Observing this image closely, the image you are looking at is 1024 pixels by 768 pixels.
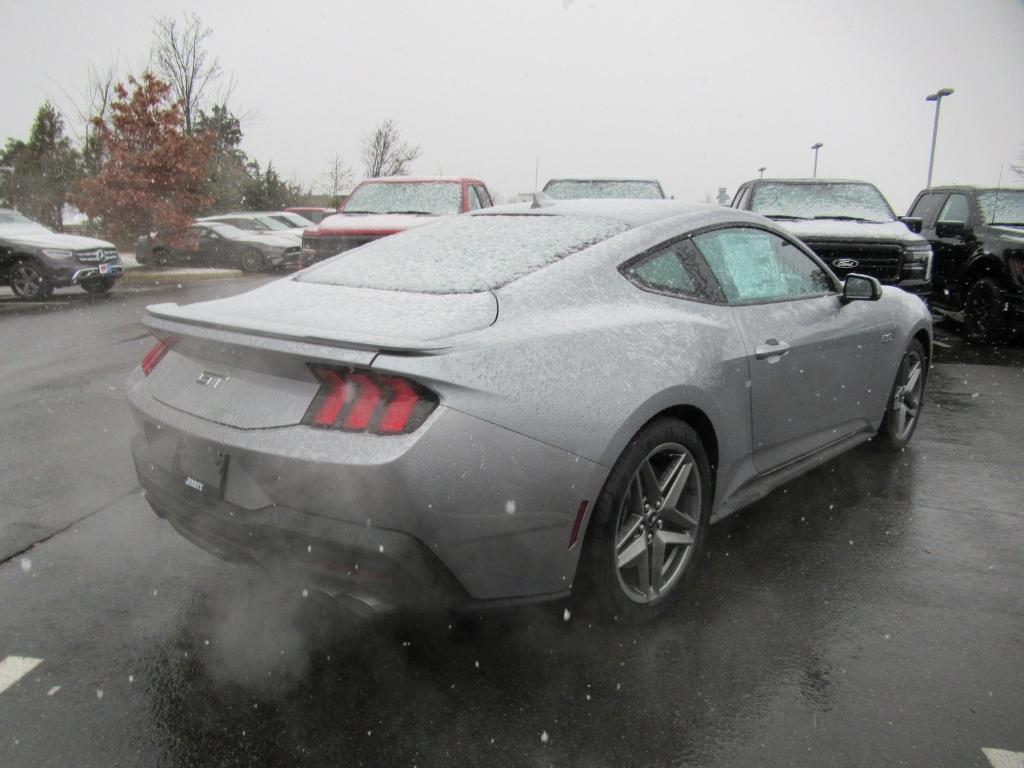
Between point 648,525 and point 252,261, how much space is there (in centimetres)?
2030

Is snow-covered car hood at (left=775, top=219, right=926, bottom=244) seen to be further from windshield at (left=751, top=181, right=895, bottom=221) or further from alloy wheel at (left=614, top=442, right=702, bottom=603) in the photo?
alloy wheel at (left=614, top=442, right=702, bottom=603)

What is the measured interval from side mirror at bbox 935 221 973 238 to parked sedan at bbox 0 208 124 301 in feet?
44.4

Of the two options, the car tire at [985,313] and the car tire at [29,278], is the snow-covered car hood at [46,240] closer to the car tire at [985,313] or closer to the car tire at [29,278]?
the car tire at [29,278]

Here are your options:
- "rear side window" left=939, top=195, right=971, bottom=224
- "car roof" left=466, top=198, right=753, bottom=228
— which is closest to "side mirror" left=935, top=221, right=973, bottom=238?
"rear side window" left=939, top=195, right=971, bottom=224

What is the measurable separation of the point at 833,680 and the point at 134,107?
23.3 metres

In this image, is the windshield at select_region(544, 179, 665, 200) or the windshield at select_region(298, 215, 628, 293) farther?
the windshield at select_region(544, 179, 665, 200)

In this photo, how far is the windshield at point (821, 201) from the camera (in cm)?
977

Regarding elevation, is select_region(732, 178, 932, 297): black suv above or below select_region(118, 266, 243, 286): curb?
above

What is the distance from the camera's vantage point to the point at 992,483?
462 cm

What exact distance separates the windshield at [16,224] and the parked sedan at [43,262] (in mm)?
24

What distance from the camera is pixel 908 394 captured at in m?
5.04

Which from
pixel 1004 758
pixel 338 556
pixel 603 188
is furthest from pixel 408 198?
pixel 1004 758

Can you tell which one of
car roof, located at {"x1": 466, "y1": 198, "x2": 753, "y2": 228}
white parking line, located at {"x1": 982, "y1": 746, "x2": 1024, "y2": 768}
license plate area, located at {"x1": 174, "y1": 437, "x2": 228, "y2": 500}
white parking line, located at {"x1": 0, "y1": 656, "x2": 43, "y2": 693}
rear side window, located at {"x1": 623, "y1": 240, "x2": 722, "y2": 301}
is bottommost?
white parking line, located at {"x1": 982, "y1": 746, "x2": 1024, "y2": 768}

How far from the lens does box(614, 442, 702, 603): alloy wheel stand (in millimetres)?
2787
